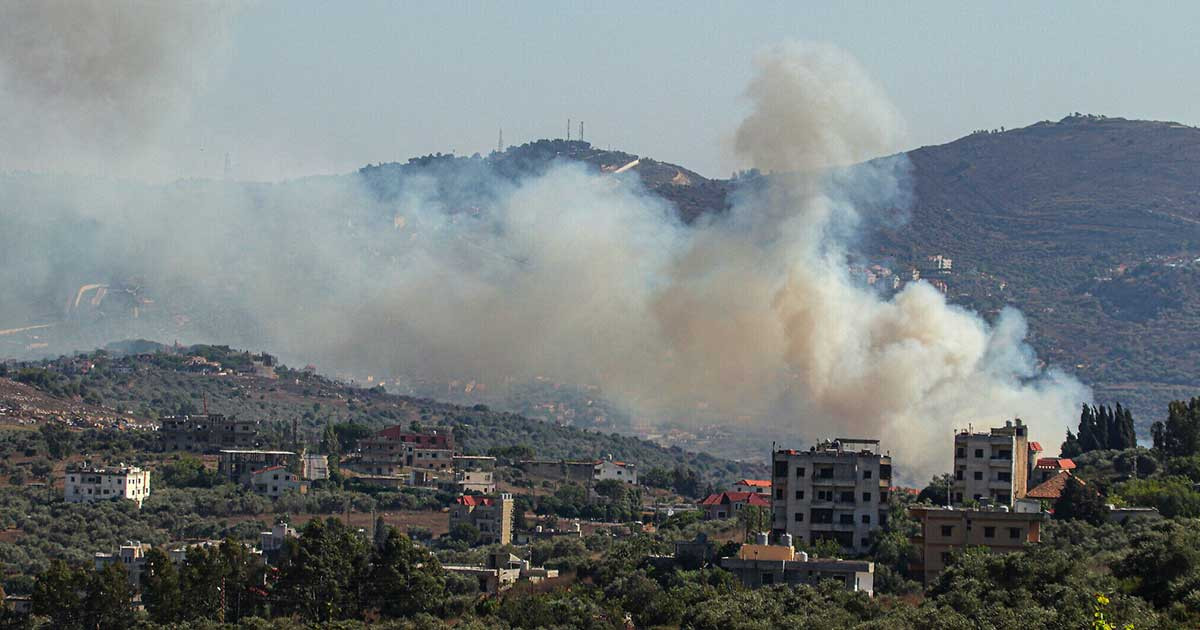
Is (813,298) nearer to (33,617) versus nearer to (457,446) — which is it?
(457,446)

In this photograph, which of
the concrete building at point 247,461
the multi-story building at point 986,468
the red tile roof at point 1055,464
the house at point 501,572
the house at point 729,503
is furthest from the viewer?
the concrete building at point 247,461

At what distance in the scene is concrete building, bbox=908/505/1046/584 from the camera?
2768 inches

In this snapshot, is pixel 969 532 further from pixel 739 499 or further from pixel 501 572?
pixel 739 499

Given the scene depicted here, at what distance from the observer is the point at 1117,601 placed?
174 ft

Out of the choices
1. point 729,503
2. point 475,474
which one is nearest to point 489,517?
point 729,503

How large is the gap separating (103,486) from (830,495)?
4349 cm

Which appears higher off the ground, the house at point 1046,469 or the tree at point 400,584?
the house at point 1046,469

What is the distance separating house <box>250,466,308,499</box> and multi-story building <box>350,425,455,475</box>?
9273mm

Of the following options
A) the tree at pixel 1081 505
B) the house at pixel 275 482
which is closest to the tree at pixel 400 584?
the tree at pixel 1081 505

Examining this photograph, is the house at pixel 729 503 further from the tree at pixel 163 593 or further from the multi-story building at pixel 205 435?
the tree at pixel 163 593

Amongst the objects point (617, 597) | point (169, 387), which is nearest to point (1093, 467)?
point (617, 597)

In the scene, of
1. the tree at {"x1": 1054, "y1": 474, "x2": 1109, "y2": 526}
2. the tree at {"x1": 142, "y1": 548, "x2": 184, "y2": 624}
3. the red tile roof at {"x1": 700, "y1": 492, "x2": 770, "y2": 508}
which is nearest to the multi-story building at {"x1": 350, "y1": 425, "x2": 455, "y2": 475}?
the red tile roof at {"x1": 700, "y1": 492, "x2": 770, "y2": 508}

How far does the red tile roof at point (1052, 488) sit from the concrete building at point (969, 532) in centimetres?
636

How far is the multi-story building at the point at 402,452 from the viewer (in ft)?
410
